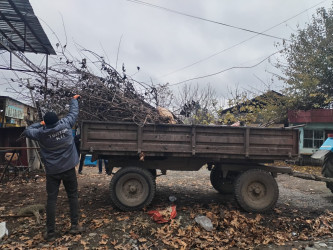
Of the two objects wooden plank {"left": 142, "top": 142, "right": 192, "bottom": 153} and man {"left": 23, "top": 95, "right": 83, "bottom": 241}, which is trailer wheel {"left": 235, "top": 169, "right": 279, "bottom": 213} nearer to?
wooden plank {"left": 142, "top": 142, "right": 192, "bottom": 153}

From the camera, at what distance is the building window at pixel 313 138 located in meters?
12.5

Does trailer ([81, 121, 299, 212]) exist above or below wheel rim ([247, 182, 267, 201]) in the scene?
above

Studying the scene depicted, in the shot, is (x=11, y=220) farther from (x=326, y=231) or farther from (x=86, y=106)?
(x=326, y=231)

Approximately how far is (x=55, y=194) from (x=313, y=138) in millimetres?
12671

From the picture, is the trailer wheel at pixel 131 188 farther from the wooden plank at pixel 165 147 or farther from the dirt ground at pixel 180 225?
the wooden plank at pixel 165 147

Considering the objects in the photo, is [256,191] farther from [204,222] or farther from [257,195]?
[204,222]

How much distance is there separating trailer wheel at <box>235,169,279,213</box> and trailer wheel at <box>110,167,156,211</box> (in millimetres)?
1796

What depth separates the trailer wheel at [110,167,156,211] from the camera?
15.9 feet

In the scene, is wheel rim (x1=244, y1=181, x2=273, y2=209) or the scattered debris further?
wheel rim (x1=244, y1=181, x2=273, y2=209)

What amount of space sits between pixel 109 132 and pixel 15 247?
7.56ft

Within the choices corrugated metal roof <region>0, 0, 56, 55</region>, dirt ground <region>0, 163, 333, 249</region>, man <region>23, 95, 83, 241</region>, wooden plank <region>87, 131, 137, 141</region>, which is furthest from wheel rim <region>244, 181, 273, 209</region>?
corrugated metal roof <region>0, 0, 56, 55</region>

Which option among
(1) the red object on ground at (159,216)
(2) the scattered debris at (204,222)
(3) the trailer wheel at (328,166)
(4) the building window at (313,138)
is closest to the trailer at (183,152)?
(1) the red object on ground at (159,216)

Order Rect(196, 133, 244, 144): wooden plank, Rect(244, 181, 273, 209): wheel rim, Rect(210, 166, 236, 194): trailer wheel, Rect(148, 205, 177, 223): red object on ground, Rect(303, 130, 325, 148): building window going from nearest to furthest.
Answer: Rect(148, 205, 177, 223): red object on ground → Rect(196, 133, 244, 144): wooden plank → Rect(244, 181, 273, 209): wheel rim → Rect(210, 166, 236, 194): trailer wheel → Rect(303, 130, 325, 148): building window

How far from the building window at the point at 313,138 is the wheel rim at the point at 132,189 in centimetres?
1085
